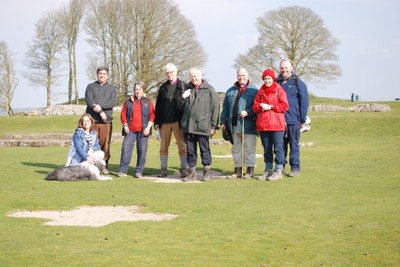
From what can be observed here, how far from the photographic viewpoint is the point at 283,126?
12.7 m

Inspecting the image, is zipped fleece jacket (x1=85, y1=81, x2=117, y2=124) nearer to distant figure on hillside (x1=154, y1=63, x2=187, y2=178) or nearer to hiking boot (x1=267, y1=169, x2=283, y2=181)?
distant figure on hillside (x1=154, y1=63, x2=187, y2=178)

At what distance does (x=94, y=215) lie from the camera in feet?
30.2

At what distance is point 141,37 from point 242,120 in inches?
1619

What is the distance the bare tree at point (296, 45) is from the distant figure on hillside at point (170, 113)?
46.0 meters

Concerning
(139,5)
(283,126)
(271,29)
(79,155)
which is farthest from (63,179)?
(271,29)

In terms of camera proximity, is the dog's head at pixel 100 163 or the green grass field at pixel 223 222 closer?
the green grass field at pixel 223 222

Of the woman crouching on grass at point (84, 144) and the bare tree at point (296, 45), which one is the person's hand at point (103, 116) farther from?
the bare tree at point (296, 45)

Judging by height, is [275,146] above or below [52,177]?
above

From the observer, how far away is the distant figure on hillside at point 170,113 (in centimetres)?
1349

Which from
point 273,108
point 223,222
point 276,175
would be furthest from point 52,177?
point 223,222

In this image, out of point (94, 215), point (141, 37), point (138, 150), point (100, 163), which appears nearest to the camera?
point (94, 215)

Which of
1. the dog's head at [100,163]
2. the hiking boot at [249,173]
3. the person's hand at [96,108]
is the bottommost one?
the hiking boot at [249,173]

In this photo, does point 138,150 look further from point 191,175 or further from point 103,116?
point 191,175

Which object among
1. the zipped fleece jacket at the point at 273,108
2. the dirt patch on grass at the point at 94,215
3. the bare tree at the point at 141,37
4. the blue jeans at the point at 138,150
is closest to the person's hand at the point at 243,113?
Result: the zipped fleece jacket at the point at 273,108
